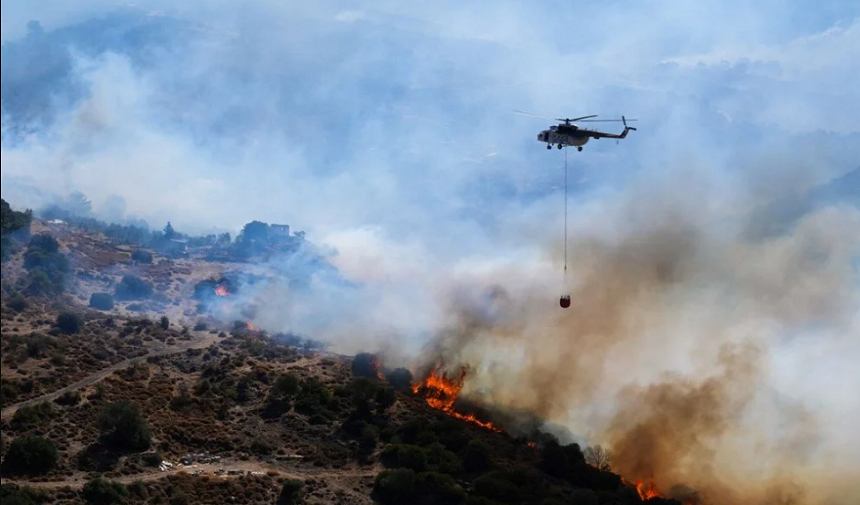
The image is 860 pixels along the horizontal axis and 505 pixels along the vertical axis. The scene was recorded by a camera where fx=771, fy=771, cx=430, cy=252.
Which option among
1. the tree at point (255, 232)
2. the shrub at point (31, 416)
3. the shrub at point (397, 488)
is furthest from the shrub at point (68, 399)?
the tree at point (255, 232)

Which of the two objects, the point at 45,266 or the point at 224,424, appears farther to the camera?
the point at 45,266

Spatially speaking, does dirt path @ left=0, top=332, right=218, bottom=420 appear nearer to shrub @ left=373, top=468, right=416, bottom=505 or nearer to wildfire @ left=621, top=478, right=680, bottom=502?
shrub @ left=373, top=468, right=416, bottom=505

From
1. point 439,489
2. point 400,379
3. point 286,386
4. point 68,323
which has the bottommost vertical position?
point 439,489

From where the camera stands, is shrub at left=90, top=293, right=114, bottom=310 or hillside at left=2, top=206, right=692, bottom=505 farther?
shrub at left=90, top=293, right=114, bottom=310

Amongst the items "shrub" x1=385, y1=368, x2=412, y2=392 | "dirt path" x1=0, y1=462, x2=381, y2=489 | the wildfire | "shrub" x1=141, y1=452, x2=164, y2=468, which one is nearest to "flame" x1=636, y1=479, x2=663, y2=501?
the wildfire

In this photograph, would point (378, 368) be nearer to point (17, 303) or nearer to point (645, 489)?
point (645, 489)

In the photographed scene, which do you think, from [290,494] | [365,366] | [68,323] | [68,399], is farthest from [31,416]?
[365,366]
